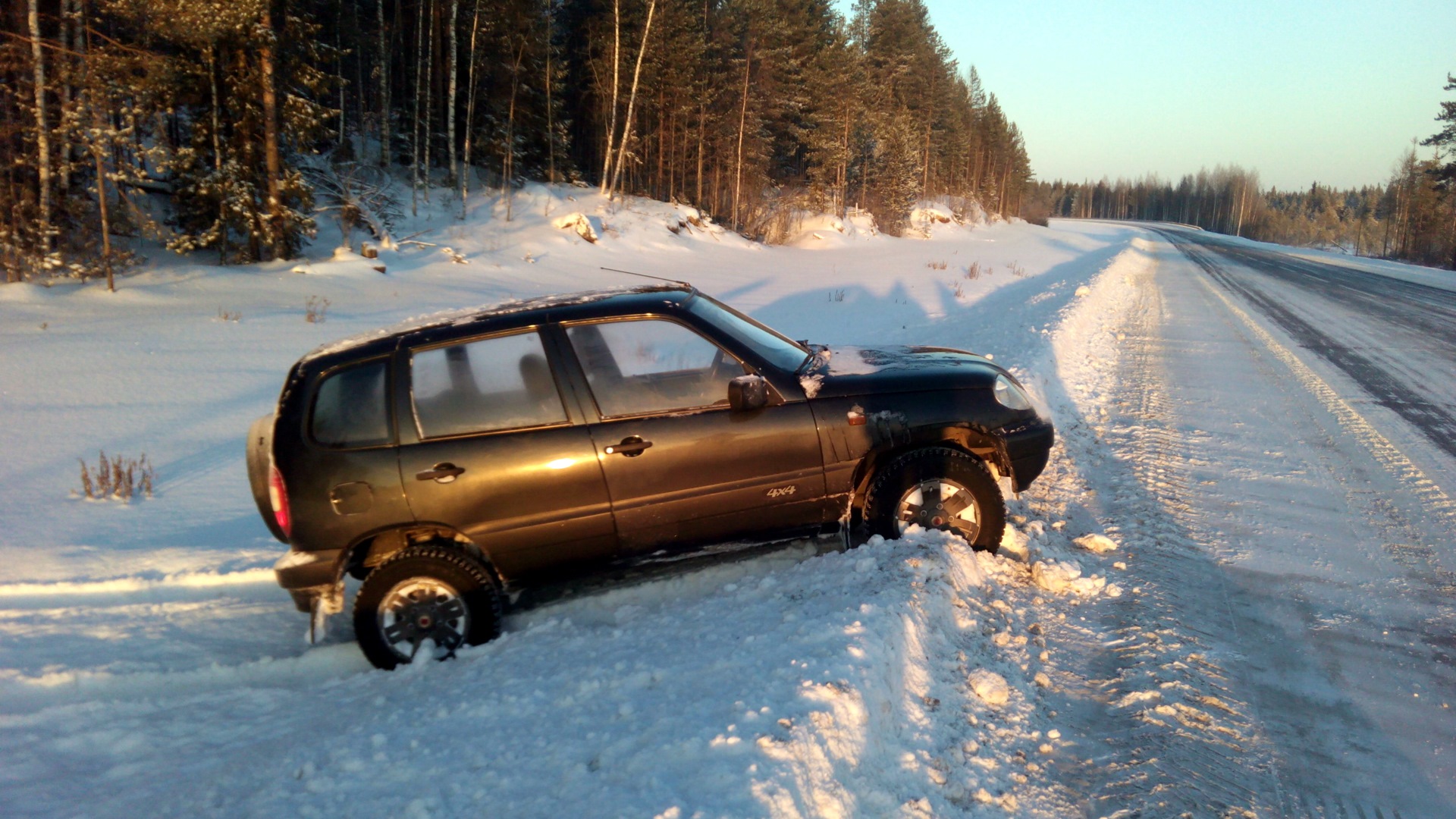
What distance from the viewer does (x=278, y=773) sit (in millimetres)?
3172

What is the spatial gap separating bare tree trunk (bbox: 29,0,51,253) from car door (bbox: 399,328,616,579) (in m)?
14.4

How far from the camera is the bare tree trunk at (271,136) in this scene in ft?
53.2

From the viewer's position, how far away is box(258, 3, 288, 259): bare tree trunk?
53.2 ft

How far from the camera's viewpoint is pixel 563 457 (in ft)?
13.5

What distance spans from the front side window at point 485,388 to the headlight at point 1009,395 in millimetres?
2526

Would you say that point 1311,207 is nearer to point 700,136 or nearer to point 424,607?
point 700,136

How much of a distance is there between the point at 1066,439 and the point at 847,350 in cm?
286

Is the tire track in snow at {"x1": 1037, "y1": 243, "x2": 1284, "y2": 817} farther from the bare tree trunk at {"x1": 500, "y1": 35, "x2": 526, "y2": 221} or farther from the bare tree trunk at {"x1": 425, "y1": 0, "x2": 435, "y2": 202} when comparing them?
the bare tree trunk at {"x1": 500, "y1": 35, "x2": 526, "y2": 221}

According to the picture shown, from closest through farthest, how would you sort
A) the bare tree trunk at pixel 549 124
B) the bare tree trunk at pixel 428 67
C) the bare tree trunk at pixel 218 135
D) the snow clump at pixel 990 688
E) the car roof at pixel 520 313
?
the snow clump at pixel 990 688 < the car roof at pixel 520 313 < the bare tree trunk at pixel 218 135 < the bare tree trunk at pixel 428 67 < the bare tree trunk at pixel 549 124

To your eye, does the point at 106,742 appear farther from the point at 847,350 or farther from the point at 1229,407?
the point at 1229,407

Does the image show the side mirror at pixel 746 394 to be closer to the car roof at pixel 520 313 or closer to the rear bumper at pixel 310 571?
the car roof at pixel 520 313

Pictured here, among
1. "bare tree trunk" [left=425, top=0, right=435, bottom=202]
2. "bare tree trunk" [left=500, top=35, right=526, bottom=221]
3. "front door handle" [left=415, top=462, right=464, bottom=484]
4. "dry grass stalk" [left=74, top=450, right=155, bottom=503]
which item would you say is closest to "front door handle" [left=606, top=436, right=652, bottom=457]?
"front door handle" [left=415, top=462, right=464, bottom=484]

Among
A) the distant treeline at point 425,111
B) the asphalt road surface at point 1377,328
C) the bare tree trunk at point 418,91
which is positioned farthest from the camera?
the bare tree trunk at point 418,91

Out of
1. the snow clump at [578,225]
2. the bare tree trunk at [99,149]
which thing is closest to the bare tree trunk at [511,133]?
the snow clump at [578,225]
